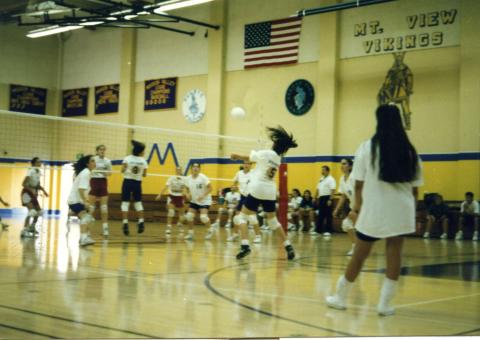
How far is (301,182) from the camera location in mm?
17438

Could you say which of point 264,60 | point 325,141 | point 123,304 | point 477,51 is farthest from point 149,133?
point 123,304

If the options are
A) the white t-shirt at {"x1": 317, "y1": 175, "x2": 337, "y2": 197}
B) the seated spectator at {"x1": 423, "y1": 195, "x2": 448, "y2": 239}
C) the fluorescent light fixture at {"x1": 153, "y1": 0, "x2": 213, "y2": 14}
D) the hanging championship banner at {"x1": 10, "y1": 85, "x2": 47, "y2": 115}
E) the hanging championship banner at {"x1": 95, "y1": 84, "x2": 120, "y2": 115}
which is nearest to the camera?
the seated spectator at {"x1": 423, "y1": 195, "x2": 448, "y2": 239}

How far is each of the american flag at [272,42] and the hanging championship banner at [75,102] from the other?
674cm

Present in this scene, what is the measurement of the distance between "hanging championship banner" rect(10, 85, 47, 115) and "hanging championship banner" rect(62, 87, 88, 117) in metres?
0.83

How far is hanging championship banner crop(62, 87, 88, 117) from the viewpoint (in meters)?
22.5

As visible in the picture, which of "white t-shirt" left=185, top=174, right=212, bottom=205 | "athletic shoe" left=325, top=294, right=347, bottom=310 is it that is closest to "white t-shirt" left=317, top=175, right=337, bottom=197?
"white t-shirt" left=185, top=174, right=212, bottom=205

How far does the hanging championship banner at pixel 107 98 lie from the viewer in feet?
71.2

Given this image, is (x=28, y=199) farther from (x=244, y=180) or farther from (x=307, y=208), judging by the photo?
(x=307, y=208)

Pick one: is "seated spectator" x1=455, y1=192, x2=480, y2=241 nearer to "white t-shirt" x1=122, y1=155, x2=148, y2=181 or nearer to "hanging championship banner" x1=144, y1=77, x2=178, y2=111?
"white t-shirt" x1=122, y1=155, x2=148, y2=181

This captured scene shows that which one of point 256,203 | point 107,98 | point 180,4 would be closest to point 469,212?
point 256,203

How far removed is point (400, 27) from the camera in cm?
1477

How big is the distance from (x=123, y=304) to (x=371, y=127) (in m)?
12.7

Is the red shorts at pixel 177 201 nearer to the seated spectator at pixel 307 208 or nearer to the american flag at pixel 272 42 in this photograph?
the seated spectator at pixel 307 208

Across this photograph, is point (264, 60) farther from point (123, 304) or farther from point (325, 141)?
point (123, 304)
